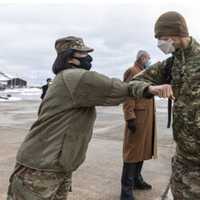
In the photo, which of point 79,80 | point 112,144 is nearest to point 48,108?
point 79,80

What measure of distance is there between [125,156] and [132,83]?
2.48 m

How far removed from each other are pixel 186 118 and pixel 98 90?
1.89 ft

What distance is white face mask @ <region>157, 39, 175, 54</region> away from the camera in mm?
2910

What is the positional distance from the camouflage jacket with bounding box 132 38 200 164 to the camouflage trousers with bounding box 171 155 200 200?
0.05 metres

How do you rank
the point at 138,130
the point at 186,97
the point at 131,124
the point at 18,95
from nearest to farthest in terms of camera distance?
the point at 186,97 < the point at 131,124 < the point at 138,130 < the point at 18,95

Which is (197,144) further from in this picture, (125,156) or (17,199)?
(125,156)

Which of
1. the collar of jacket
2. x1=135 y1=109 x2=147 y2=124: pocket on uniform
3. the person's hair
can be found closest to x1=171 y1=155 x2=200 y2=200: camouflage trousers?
the collar of jacket

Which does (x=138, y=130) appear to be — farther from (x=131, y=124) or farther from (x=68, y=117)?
(x=68, y=117)

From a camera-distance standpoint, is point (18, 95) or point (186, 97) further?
point (18, 95)

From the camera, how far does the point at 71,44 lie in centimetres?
310

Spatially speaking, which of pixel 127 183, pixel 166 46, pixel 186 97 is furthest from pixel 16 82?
pixel 186 97

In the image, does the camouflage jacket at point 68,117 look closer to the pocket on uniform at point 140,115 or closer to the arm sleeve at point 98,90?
the arm sleeve at point 98,90

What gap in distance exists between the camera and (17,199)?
302 centimetres

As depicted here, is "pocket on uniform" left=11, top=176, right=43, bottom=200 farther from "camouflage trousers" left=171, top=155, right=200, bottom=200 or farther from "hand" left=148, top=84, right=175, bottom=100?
"hand" left=148, top=84, right=175, bottom=100
